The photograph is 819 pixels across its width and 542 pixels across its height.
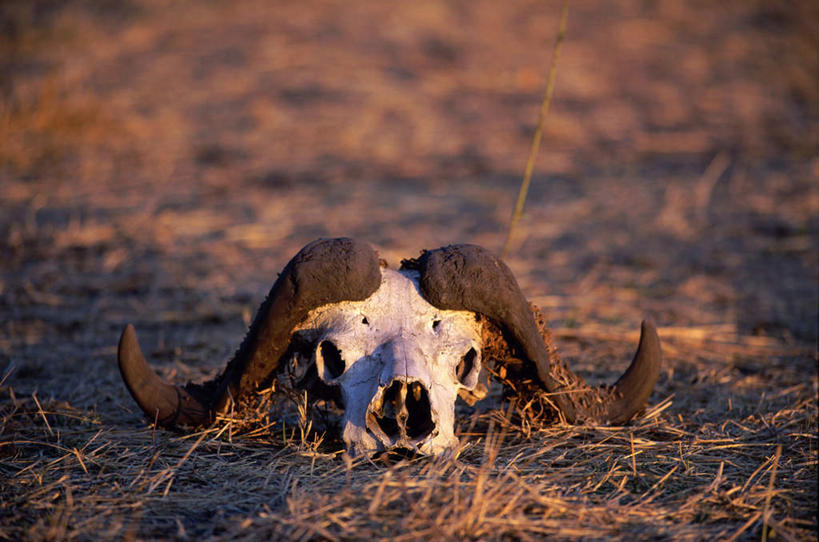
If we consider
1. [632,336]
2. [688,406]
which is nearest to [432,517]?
[688,406]

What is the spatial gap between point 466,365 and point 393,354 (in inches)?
18.3

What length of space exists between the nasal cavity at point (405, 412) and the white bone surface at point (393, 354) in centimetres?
2

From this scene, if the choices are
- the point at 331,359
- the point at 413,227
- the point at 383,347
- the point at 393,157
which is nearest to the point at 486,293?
the point at 383,347

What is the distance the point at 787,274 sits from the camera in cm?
708

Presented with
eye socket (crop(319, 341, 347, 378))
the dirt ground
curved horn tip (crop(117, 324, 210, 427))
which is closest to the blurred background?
the dirt ground

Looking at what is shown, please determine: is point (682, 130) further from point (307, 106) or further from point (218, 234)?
point (218, 234)

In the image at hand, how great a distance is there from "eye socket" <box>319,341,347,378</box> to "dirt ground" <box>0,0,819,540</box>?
Result: 1.08ft

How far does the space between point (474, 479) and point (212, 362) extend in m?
2.49

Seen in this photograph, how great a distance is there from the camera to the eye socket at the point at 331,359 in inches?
129

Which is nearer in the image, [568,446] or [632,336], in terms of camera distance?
[568,446]

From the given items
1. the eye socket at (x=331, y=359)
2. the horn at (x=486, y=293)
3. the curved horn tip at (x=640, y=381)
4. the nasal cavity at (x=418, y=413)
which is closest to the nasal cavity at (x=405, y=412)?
the nasal cavity at (x=418, y=413)

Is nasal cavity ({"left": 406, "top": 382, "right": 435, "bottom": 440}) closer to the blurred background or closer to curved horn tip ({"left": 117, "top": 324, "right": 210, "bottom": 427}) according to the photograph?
curved horn tip ({"left": 117, "top": 324, "right": 210, "bottom": 427})

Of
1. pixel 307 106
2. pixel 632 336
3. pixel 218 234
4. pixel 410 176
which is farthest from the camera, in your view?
pixel 307 106

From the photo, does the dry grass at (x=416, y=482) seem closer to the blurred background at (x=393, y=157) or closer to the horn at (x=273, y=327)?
the horn at (x=273, y=327)
